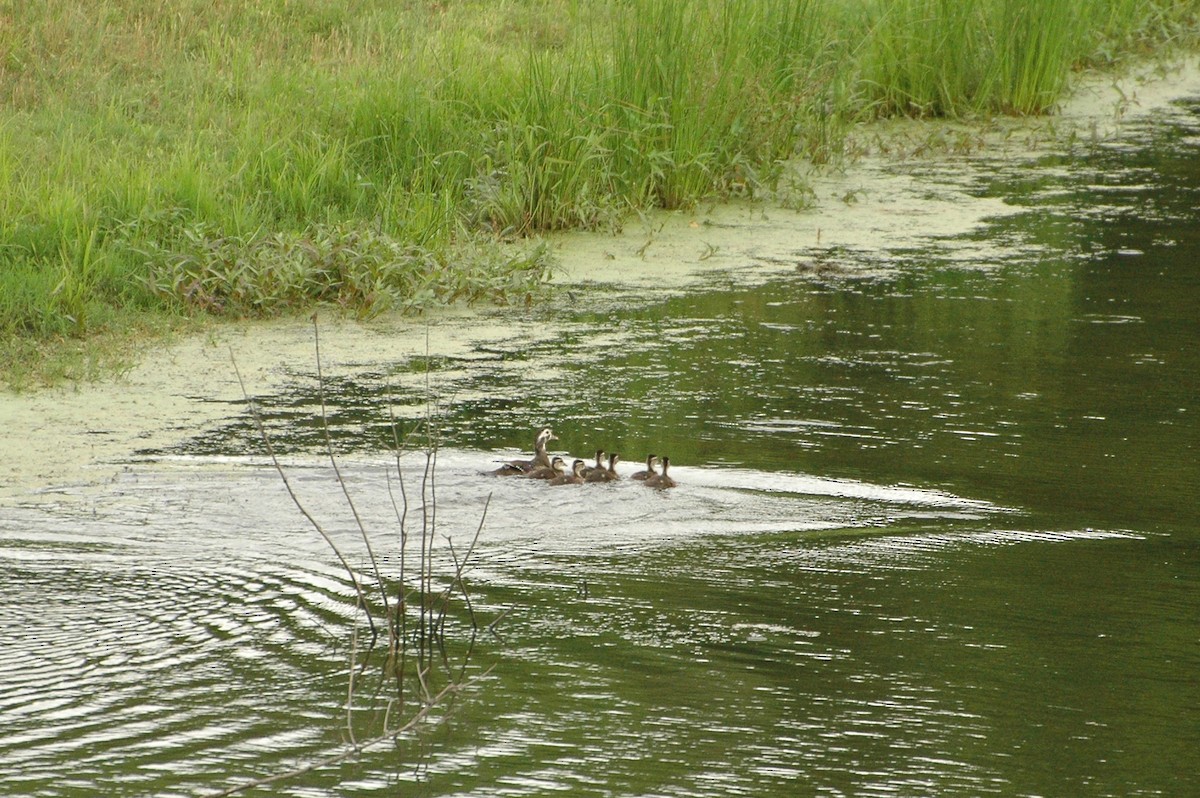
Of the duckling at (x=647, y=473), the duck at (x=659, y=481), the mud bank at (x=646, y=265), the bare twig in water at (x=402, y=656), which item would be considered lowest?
the bare twig in water at (x=402, y=656)

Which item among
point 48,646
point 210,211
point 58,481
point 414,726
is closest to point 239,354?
point 210,211

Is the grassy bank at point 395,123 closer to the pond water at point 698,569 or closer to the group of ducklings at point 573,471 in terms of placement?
the pond water at point 698,569

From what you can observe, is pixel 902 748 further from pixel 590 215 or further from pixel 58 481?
pixel 590 215

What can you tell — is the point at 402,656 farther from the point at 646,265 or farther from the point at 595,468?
the point at 646,265

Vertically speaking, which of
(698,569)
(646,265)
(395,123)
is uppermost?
(395,123)

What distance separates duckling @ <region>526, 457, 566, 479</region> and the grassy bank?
2.37 m

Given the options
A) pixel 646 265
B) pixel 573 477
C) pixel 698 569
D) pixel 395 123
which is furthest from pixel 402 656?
pixel 395 123

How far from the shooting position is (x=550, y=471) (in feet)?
20.0

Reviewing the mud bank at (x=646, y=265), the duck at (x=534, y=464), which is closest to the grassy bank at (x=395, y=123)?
the mud bank at (x=646, y=265)

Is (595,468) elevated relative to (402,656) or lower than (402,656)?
elevated

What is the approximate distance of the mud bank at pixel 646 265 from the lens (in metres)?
6.60

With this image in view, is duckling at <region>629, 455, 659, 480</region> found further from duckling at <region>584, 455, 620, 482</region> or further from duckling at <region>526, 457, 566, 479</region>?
duckling at <region>526, 457, 566, 479</region>

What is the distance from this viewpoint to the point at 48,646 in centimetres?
462

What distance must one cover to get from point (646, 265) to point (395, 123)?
173 centimetres
